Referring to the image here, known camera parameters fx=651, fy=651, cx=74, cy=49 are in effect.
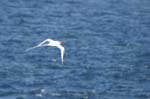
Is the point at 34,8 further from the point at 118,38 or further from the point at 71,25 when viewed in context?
the point at 118,38

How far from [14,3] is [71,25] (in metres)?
8.43

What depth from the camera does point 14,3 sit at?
5706 cm

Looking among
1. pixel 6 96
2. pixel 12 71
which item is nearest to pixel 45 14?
pixel 12 71

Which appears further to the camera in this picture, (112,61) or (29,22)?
(29,22)

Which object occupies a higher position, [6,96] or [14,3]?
[14,3]

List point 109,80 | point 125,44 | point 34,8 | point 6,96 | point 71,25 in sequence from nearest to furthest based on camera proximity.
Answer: point 6,96 < point 109,80 < point 125,44 < point 71,25 < point 34,8

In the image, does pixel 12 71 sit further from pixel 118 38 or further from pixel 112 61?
pixel 118 38

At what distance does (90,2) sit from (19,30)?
11604 mm

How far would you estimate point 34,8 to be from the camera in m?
55.7

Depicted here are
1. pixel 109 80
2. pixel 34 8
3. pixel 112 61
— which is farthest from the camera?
pixel 34 8

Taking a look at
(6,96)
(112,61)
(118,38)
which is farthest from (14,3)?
(6,96)

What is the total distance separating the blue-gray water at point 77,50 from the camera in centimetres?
3834

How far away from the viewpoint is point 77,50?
44312 mm

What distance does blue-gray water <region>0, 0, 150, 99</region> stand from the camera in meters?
38.3
